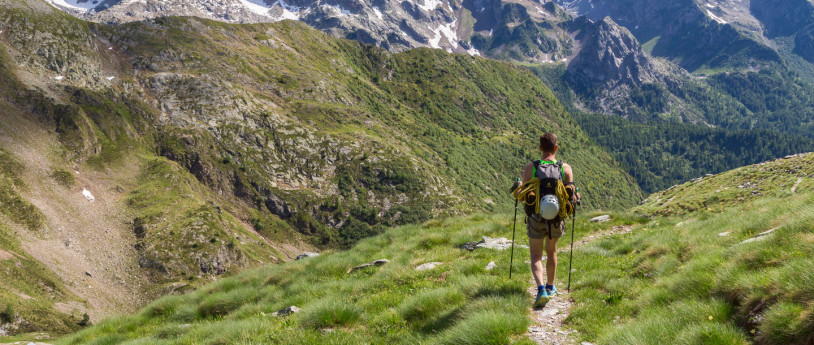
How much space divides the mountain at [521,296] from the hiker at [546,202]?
1.96ft

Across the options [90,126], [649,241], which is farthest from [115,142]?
[649,241]

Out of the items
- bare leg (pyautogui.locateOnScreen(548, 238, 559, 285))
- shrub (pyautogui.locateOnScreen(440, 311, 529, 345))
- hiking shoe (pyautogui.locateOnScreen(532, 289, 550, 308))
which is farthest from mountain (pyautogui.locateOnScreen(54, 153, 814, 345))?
bare leg (pyautogui.locateOnScreen(548, 238, 559, 285))

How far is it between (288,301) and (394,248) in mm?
6075

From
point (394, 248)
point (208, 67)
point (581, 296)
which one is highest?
point (208, 67)

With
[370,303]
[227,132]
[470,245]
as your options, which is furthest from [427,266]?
[227,132]

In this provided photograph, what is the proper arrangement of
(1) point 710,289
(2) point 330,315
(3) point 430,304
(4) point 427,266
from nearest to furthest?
1. (1) point 710,289
2. (3) point 430,304
3. (2) point 330,315
4. (4) point 427,266

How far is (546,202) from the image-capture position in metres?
8.45

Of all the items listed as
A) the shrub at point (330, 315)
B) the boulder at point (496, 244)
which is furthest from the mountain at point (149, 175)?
the boulder at point (496, 244)

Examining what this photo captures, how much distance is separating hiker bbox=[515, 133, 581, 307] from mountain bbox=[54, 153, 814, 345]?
1.96 ft

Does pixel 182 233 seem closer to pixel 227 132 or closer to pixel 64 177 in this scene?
pixel 64 177

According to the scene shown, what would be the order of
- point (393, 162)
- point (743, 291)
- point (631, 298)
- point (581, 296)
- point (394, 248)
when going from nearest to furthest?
1. point (743, 291)
2. point (631, 298)
3. point (581, 296)
4. point (394, 248)
5. point (393, 162)

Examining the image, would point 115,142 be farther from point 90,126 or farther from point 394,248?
point 394,248

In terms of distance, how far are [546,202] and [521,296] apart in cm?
205

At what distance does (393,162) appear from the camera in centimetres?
19612
